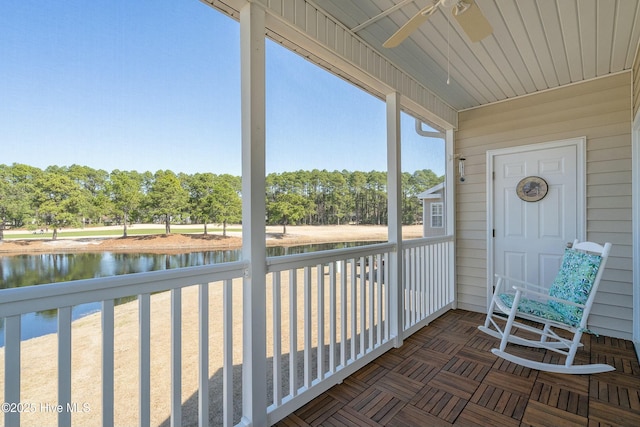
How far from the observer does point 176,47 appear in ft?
4.33

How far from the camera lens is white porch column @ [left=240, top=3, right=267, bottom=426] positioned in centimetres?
158

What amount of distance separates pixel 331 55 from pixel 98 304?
2042 millimetres

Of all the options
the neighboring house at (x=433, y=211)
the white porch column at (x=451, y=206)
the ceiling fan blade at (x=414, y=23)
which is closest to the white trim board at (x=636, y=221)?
the white porch column at (x=451, y=206)

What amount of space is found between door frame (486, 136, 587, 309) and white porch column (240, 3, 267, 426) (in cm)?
314

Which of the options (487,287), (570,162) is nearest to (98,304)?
(487,287)

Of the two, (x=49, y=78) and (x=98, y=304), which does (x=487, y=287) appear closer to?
(x=98, y=304)

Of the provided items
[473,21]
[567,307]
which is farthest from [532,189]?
[473,21]

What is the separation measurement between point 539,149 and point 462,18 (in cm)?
253

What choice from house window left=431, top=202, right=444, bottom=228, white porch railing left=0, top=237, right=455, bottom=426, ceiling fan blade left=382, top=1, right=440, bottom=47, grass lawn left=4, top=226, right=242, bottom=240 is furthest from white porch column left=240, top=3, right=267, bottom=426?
house window left=431, top=202, right=444, bottom=228

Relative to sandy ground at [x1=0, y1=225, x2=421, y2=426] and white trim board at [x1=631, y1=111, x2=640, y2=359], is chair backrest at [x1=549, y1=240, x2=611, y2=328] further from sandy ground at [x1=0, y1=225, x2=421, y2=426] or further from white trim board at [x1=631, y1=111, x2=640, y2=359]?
sandy ground at [x1=0, y1=225, x2=421, y2=426]

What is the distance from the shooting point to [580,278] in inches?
95.5

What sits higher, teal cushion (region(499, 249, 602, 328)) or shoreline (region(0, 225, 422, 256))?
shoreline (region(0, 225, 422, 256))

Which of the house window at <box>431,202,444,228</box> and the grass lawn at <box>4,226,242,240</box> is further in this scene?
the house window at <box>431,202,444,228</box>

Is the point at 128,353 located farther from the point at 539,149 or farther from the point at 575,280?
the point at 539,149
